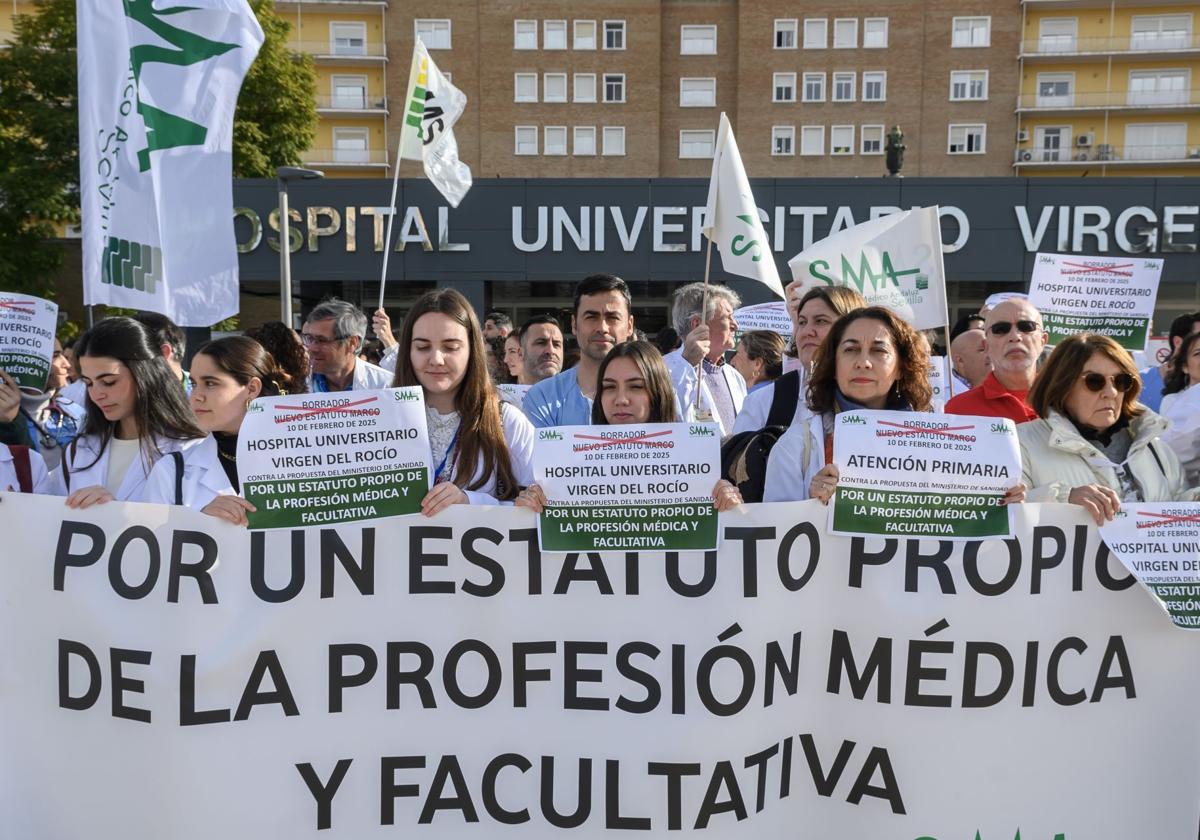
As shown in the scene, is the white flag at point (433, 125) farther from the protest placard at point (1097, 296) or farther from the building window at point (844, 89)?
the building window at point (844, 89)

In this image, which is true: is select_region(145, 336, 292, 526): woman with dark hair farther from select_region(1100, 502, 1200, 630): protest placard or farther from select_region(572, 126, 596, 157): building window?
select_region(572, 126, 596, 157): building window

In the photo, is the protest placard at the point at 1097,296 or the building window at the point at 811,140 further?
the building window at the point at 811,140

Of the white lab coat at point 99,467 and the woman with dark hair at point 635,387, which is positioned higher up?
the woman with dark hair at point 635,387

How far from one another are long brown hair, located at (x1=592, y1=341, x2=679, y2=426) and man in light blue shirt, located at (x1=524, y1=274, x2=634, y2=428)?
0.82 meters

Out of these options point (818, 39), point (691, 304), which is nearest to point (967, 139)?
point (818, 39)

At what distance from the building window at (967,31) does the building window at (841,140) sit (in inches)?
241

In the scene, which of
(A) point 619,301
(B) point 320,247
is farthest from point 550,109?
(A) point 619,301

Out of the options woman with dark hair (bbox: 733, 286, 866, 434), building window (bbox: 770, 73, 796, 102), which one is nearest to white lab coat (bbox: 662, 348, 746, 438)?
woman with dark hair (bbox: 733, 286, 866, 434)

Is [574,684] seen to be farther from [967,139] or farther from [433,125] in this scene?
[967,139]

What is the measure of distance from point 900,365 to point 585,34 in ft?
159

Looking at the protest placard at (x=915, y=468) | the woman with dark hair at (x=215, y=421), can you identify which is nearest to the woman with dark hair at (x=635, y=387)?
the protest placard at (x=915, y=468)

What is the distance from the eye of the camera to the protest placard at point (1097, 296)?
5125 millimetres

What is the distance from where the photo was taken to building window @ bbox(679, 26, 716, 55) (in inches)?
1933

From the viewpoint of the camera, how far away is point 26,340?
165 inches
